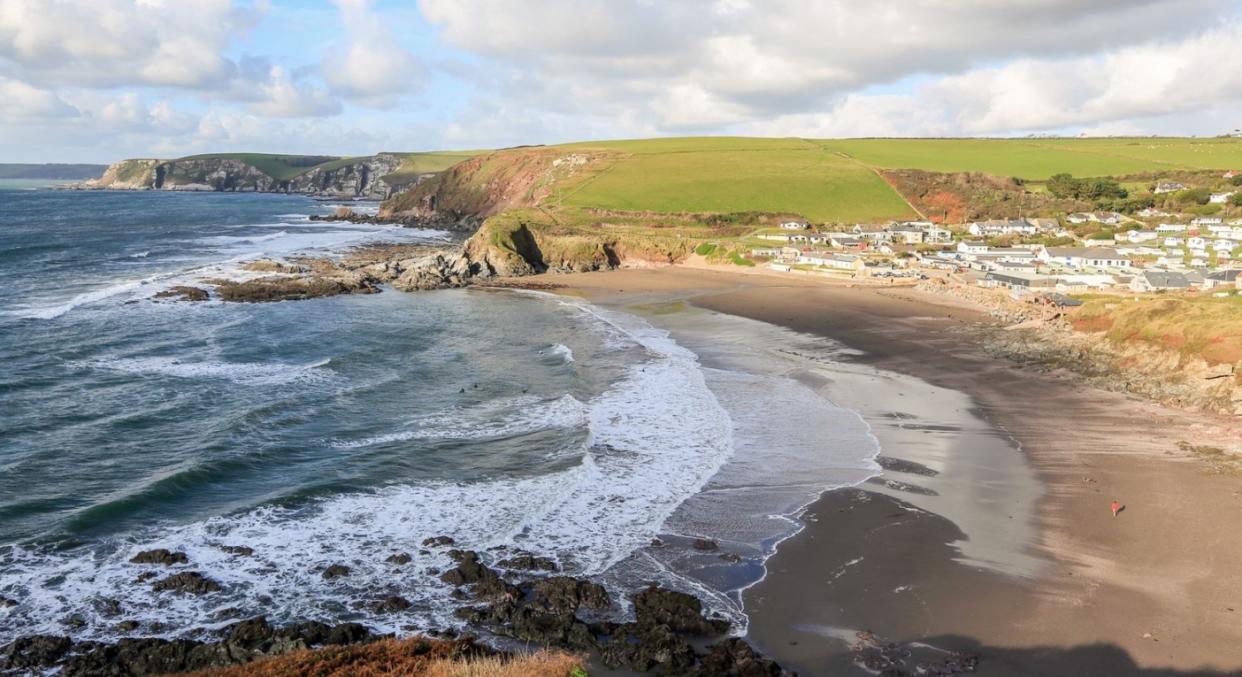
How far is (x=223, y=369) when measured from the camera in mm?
39562

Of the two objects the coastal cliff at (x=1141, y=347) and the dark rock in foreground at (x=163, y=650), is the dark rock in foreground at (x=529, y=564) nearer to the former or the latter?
the dark rock in foreground at (x=163, y=650)

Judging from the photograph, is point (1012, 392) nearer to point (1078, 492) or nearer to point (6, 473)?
point (1078, 492)

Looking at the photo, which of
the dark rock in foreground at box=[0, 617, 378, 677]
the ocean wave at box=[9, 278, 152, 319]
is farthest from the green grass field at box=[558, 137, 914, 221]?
the dark rock in foreground at box=[0, 617, 378, 677]

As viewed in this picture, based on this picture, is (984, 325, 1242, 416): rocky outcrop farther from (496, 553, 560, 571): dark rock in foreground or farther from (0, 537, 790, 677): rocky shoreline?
(496, 553, 560, 571): dark rock in foreground

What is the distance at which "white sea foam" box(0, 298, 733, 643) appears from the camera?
1795 cm

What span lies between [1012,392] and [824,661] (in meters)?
25.1

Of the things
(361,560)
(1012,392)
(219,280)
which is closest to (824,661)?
(361,560)

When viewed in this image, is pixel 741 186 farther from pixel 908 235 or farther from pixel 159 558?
pixel 159 558

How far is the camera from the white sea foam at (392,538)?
17953mm

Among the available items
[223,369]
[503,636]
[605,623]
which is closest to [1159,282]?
[605,623]

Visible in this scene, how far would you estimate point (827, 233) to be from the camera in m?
96.8

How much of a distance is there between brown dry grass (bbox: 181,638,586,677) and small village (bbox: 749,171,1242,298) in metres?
57.8

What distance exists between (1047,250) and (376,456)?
228ft

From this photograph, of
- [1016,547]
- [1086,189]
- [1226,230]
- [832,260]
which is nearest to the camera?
[1016,547]
